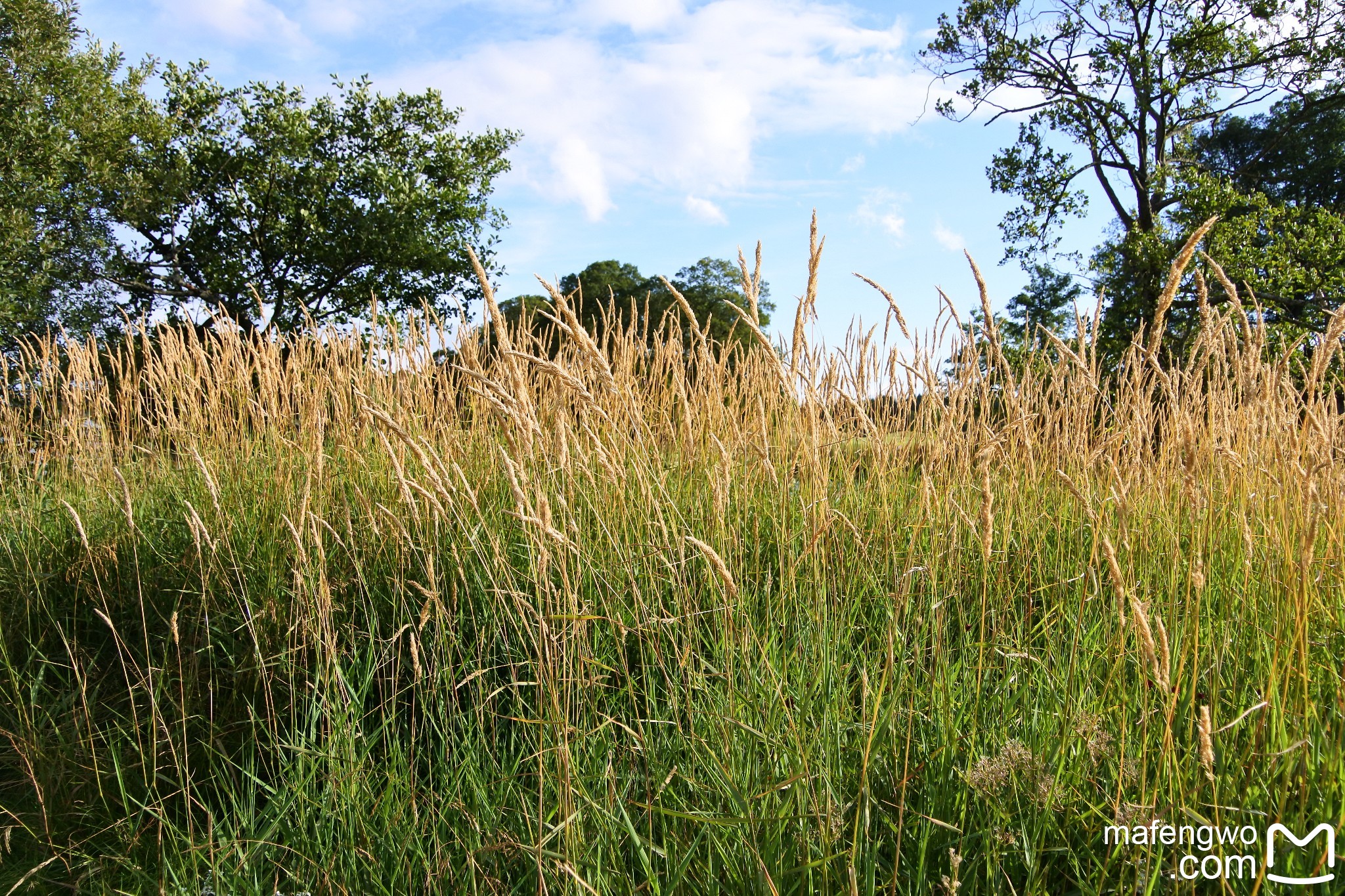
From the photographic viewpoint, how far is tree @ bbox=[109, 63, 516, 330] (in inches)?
539

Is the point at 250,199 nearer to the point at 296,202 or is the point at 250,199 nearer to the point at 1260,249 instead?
the point at 296,202

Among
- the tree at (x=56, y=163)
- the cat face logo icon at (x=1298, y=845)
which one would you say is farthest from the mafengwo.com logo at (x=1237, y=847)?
the tree at (x=56, y=163)

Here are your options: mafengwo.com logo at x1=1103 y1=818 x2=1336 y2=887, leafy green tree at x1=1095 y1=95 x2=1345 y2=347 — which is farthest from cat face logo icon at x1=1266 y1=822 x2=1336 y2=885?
leafy green tree at x1=1095 y1=95 x2=1345 y2=347

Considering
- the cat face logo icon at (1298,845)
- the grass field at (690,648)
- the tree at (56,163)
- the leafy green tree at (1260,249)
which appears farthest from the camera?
the leafy green tree at (1260,249)

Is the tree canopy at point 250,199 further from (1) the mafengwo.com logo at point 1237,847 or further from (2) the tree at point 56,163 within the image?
(1) the mafengwo.com logo at point 1237,847

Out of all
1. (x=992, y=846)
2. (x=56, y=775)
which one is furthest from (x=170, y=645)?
(x=992, y=846)

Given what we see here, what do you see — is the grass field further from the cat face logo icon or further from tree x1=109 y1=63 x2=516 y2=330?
tree x1=109 y1=63 x2=516 y2=330

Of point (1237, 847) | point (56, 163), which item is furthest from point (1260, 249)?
point (56, 163)

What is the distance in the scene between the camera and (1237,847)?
1235mm

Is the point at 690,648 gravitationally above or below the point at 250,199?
below

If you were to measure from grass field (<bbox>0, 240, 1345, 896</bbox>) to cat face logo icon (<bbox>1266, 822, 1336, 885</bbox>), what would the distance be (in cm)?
3

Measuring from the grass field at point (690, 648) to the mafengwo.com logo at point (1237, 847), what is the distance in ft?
0.06

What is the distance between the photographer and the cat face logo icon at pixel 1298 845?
3.56ft

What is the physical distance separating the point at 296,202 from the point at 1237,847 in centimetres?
1549
